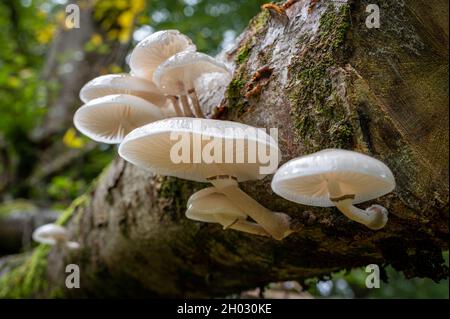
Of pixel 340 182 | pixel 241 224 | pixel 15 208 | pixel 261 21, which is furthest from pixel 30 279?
pixel 340 182

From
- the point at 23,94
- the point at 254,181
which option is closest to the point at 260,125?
the point at 254,181

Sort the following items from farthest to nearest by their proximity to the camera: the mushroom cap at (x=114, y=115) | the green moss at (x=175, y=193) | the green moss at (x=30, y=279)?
the green moss at (x=30, y=279), the green moss at (x=175, y=193), the mushroom cap at (x=114, y=115)

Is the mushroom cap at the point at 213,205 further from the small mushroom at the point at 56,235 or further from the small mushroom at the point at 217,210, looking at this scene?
the small mushroom at the point at 56,235

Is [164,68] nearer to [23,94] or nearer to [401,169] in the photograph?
[401,169]

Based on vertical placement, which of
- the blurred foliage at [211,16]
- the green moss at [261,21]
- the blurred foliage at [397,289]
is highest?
the blurred foliage at [211,16]

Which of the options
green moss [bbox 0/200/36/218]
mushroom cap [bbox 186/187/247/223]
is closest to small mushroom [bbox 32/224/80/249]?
mushroom cap [bbox 186/187/247/223]

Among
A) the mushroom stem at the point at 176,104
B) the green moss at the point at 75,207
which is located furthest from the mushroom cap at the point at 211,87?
the green moss at the point at 75,207

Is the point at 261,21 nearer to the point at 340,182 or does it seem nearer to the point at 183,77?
the point at 183,77

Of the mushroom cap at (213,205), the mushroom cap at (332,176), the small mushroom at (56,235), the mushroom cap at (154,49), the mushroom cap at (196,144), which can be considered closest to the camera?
the mushroom cap at (332,176)
